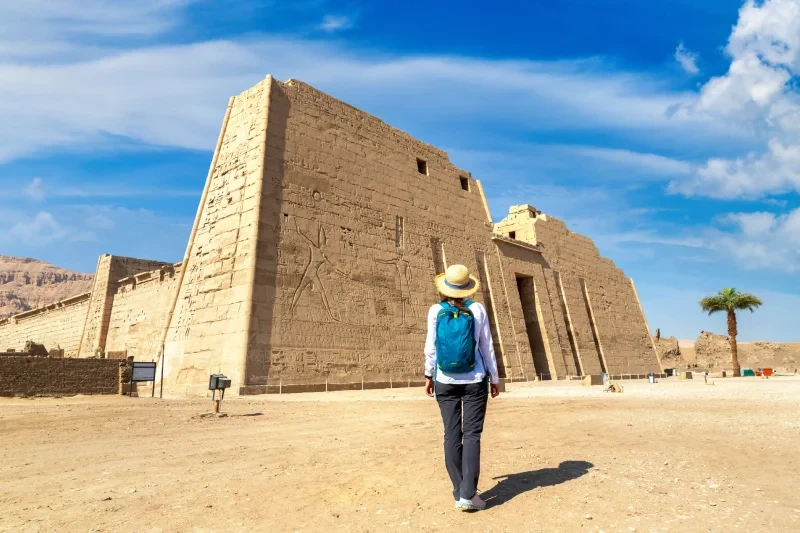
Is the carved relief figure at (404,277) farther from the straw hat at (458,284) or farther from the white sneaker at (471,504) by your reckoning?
the white sneaker at (471,504)

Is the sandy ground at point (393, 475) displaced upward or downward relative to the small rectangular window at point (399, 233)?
downward

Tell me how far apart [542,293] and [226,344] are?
16.2m

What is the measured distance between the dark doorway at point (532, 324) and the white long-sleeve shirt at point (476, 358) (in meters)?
21.3

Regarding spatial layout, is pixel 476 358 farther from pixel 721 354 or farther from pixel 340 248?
pixel 721 354

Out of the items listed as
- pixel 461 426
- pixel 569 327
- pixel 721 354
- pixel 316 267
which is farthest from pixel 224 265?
pixel 721 354

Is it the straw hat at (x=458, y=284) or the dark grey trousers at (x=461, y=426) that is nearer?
the dark grey trousers at (x=461, y=426)

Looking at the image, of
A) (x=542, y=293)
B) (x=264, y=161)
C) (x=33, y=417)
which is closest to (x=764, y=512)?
(x=33, y=417)

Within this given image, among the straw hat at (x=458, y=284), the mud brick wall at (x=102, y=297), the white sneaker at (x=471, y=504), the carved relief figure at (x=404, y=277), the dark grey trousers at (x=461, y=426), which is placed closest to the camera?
the white sneaker at (x=471, y=504)

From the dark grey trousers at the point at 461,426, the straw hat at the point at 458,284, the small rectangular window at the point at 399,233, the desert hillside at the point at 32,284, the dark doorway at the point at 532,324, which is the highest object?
the desert hillside at the point at 32,284

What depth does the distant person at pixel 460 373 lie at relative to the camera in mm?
3613

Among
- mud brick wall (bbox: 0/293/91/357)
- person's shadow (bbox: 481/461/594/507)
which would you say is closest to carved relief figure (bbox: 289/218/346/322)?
person's shadow (bbox: 481/461/594/507)

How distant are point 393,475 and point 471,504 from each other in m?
1.01

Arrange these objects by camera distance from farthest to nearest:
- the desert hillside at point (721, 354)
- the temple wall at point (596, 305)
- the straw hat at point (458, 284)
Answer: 1. the desert hillside at point (721, 354)
2. the temple wall at point (596, 305)
3. the straw hat at point (458, 284)

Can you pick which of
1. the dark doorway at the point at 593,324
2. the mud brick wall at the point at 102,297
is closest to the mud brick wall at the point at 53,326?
the mud brick wall at the point at 102,297
